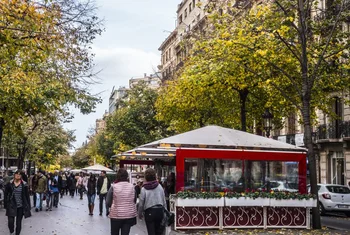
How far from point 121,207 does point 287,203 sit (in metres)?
8.38

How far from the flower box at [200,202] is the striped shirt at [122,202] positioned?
6102 millimetres

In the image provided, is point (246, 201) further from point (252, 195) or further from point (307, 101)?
point (307, 101)

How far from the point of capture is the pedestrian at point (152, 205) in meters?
9.90

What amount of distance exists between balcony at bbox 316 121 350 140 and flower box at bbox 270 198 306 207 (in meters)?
19.0

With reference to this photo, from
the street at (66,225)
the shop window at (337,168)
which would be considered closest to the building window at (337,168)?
the shop window at (337,168)

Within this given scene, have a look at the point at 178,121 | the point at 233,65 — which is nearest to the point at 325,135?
the point at 178,121

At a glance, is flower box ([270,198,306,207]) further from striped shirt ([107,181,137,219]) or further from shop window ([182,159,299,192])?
striped shirt ([107,181,137,219])

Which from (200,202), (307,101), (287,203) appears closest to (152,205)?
(200,202)

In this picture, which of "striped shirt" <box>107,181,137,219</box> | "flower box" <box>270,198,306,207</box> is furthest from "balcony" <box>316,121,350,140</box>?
"striped shirt" <box>107,181,137,219</box>

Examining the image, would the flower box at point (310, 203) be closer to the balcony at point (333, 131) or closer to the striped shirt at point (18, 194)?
the striped shirt at point (18, 194)

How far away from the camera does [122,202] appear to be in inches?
378

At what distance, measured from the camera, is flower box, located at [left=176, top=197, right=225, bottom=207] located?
620 inches

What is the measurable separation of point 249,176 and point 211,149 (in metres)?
1.71

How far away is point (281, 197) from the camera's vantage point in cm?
1664
